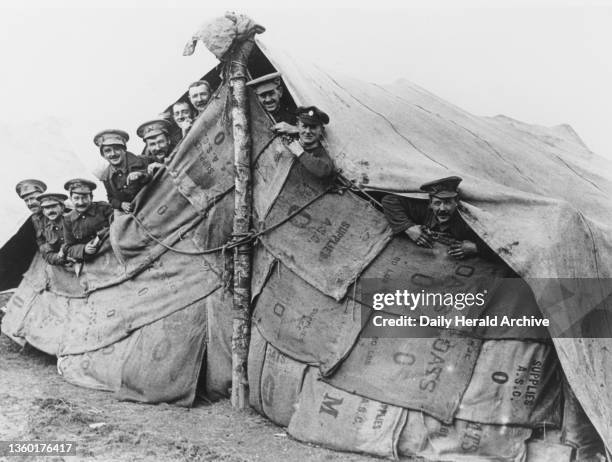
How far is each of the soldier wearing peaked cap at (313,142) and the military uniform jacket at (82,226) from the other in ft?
8.94

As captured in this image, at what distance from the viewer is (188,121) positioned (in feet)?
19.0

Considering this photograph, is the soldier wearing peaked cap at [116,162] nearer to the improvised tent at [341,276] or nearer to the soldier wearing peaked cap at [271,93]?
the improvised tent at [341,276]

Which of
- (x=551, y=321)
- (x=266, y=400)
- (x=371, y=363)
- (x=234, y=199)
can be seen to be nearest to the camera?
(x=551, y=321)

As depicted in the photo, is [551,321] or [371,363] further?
[371,363]

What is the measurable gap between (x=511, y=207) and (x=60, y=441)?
11.5 ft

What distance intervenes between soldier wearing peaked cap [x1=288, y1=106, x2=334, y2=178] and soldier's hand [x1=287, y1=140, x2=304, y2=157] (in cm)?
1

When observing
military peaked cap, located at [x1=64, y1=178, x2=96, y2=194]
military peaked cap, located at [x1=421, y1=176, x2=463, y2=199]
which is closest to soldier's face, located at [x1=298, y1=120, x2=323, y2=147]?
military peaked cap, located at [x1=421, y1=176, x2=463, y2=199]

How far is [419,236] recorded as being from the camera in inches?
155

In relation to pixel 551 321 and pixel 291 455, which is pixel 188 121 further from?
pixel 551 321

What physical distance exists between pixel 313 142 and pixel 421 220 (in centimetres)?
97

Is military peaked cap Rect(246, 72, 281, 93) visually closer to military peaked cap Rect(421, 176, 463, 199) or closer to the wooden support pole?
the wooden support pole

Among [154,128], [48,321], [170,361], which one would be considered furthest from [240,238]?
[48,321]

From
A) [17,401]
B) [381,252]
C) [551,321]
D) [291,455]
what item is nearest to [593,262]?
[551,321]

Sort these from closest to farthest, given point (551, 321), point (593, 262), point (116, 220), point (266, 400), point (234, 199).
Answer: point (551, 321), point (593, 262), point (266, 400), point (234, 199), point (116, 220)
